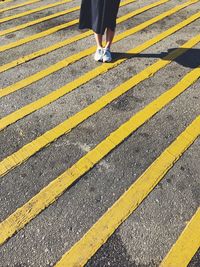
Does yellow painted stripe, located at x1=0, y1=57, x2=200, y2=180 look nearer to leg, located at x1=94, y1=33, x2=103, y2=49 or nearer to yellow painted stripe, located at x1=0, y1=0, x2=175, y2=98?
leg, located at x1=94, y1=33, x2=103, y2=49

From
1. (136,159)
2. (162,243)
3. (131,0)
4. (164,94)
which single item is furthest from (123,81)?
(131,0)

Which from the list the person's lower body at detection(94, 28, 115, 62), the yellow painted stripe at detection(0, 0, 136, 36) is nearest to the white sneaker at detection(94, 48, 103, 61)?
the person's lower body at detection(94, 28, 115, 62)

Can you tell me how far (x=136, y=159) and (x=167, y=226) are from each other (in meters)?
0.83

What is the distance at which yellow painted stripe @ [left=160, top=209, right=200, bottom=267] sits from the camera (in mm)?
2689

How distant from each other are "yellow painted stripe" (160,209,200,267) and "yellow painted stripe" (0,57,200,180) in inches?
67.2

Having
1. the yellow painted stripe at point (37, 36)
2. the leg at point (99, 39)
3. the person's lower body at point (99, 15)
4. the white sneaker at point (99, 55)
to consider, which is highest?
the person's lower body at point (99, 15)

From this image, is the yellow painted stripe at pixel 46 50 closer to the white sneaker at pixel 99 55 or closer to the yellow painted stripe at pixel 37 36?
the yellow painted stripe at pixel 37 36

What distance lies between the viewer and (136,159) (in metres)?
3.54

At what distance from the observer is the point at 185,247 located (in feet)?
9.13

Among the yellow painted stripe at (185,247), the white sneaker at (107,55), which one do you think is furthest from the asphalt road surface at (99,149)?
the white sneaker at (107,55)

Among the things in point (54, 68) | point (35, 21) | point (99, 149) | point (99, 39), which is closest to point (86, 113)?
point (99, 149)

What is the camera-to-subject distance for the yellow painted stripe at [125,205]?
273cm

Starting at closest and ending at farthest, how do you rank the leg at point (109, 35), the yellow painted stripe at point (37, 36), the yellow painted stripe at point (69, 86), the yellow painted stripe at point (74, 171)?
the yellow painted stripe at point (74, 171) → the yellow painted stripe at point (69, 86) → the leg at point (109, 35) → the yellow painted stripe at point (37, 36)

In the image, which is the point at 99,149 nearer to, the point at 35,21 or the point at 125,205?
the point at 125,205
